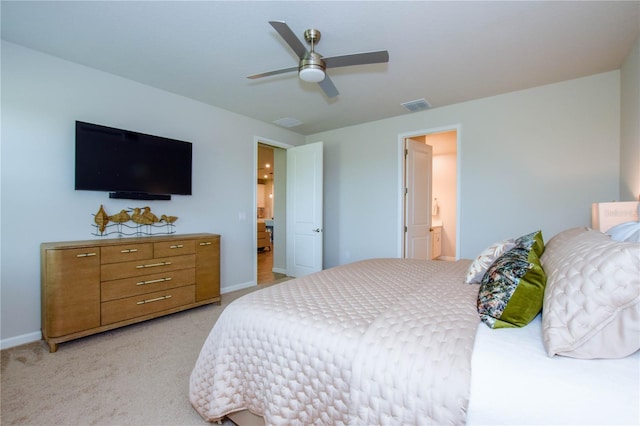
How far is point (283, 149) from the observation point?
5.22 m

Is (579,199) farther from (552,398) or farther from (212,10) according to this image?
(212,10)

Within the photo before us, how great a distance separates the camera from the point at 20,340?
7.96 ft

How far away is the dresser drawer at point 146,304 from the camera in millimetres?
2545

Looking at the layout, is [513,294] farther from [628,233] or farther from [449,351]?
[628,233]

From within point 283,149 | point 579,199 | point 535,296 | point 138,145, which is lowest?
point 535,296

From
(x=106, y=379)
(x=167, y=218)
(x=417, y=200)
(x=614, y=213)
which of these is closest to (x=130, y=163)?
(x=167, y=218)

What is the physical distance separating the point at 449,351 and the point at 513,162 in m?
3.27

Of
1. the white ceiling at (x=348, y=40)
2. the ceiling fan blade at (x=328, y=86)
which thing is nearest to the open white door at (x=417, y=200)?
the white ceiling at (x=348, y=40)

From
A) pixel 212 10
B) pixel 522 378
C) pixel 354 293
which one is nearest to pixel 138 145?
pixel 212 10

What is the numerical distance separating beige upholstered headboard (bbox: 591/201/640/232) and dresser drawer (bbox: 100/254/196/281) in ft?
12.2

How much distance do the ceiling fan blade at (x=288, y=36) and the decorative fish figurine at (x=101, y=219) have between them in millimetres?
2477

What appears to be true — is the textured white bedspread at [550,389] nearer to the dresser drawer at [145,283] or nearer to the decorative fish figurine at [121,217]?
the dresser drawer at [145,283]

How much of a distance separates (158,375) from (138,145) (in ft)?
7.55

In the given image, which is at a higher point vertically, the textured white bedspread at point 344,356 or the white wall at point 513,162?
the white wall at point 513,162
